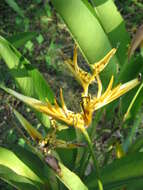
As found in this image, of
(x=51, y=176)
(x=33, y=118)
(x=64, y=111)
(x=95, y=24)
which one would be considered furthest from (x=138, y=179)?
(x=33, y=118)

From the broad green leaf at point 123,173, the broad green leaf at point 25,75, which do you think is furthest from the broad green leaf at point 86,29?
the broad green leaf at point 123,173

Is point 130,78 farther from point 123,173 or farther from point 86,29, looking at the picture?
point 123,173

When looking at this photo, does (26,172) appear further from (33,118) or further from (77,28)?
(33,118)

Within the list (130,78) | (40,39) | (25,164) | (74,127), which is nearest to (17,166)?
(25,164)

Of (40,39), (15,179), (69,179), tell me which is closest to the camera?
(69,179)

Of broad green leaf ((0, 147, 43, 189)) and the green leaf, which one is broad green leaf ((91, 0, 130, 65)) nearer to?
broad green leaf ((0, 147, 43, 189))

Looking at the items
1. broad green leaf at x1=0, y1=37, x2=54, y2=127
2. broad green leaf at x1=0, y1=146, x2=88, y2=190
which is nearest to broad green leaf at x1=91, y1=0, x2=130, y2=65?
broad green leaf at x1=0, y1=37, x2=54, y2=127
